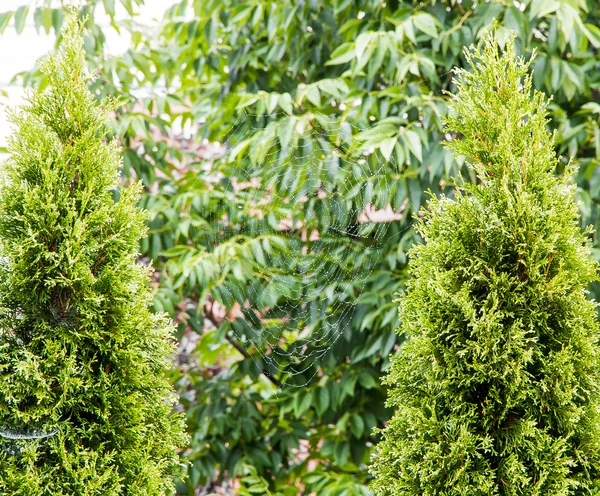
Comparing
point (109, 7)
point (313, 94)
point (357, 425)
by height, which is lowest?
point (357, 425)

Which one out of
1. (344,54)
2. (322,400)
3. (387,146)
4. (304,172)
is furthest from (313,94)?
(322,400)

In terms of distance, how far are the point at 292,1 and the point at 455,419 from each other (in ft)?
8.11

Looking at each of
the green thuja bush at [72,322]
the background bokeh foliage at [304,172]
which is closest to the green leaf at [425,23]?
the background bokeh foliage at [304,172]

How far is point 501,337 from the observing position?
80.9 inches

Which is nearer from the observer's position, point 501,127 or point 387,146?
point 501,127

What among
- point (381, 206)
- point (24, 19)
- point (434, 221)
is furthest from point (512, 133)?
point (24, 19)

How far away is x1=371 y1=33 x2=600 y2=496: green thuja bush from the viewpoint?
2.03 meters

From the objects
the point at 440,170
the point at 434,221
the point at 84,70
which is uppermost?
the point at 84,70

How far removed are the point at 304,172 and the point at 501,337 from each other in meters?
1.59

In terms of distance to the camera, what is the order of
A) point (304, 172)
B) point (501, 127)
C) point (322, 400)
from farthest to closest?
point (322, 400) < point (304, 172) < point (501, 127)

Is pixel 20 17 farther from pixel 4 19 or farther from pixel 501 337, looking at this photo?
pixel 501 337

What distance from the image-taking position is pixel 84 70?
2.52m

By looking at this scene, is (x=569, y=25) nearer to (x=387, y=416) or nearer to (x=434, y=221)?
(x=434, y=221)

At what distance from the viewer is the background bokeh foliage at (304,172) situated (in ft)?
10.5
